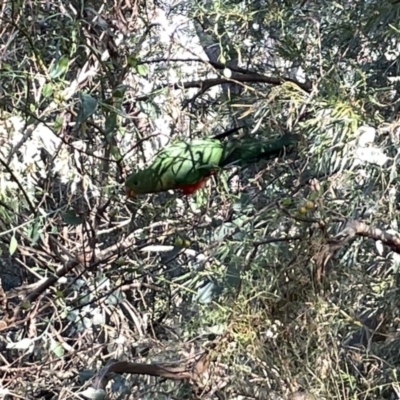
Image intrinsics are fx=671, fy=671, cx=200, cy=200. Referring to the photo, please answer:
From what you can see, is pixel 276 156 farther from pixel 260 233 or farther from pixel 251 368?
pixel 251 368

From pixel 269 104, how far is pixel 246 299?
0.26 m

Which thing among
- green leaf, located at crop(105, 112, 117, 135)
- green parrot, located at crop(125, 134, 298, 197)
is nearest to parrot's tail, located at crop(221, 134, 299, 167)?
green parrot, located at crop(125, 134, 298, 197)

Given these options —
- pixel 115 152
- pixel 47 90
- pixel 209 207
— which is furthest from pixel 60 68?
pixel 209 207

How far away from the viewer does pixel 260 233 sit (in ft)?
3.17

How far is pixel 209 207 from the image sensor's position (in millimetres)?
994

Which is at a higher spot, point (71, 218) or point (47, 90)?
point (47, 90)

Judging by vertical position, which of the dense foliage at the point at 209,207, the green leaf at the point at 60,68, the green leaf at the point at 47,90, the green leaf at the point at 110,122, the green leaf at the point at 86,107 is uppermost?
the green leaf at the point at 60,68

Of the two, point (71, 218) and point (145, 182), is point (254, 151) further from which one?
point (71, 218)

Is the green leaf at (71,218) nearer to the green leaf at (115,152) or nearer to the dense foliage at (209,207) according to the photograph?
the dense foliage at (209,207)

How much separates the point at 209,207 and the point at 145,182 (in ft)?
0.79

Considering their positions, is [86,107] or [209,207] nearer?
[86,107]

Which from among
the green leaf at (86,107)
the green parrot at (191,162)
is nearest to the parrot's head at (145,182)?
the green parrot at (191,162)

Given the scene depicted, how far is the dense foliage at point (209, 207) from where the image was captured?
82 cm

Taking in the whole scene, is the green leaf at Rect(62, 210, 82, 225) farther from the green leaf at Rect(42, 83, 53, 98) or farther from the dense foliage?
the green leaf at Rect(42, 83, 53, 98)
